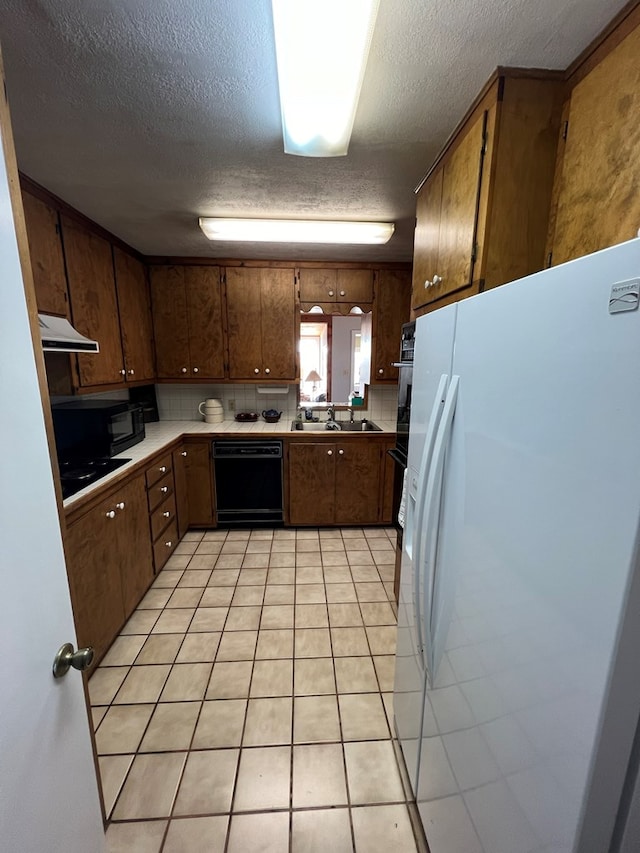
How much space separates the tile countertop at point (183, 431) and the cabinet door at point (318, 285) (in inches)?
48.3

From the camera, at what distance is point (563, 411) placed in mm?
533

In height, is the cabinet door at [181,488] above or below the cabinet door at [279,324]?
below

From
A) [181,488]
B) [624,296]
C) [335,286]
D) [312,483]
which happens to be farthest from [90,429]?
[624,296]

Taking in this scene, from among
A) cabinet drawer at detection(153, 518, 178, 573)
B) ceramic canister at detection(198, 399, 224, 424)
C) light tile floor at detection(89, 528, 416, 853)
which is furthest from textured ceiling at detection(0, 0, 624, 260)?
light tile floor at detection(89, 528, 416, 853)

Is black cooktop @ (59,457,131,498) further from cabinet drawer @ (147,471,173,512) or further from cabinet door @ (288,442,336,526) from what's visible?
cabinet door @ (288,442,336,526)

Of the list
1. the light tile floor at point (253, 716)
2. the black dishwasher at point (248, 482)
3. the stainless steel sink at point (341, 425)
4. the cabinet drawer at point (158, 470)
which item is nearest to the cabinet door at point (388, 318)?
the stainless steel sink at point (341, 425)

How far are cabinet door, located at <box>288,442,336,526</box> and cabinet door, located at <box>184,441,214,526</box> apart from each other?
0.73 meters

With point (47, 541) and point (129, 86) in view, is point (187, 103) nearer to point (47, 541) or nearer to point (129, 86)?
point (129, 86)

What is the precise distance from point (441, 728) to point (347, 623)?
1.25m

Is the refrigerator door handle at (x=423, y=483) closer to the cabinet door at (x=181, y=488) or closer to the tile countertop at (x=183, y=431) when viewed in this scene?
the tile countertop at (x=183, y=431)

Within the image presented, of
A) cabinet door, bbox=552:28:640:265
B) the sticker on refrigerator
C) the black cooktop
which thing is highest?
cabinet door, bbox=552:28:640:265

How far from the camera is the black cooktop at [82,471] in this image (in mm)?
1714

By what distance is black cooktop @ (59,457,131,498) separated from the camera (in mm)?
1714

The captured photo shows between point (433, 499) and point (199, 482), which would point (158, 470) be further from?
point (433, 499)
